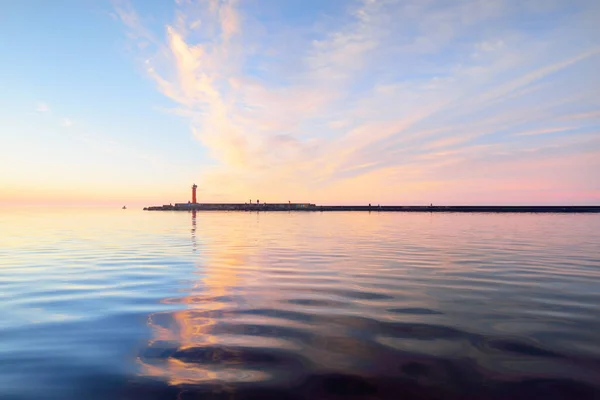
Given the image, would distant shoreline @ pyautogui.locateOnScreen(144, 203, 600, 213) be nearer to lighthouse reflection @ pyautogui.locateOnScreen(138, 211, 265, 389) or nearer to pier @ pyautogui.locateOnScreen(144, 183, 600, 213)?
pier @ pyautogui.locateOnScreen(144, 183, 600, 213)

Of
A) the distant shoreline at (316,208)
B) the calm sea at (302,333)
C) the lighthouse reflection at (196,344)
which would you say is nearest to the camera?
the calm sea at (302,333)

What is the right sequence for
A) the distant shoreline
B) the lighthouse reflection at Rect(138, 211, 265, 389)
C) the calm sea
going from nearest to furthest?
1. the calm sea
2. the lighthouse reflection at Rect(138, 211, 265, 389)
3. the distant shoreline

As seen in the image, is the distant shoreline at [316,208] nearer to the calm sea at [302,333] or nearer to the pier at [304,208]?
the pier at [304,208]

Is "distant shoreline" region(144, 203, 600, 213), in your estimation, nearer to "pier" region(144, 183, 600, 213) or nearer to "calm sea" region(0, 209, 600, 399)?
"pier" region(144, 183, 600, 213)

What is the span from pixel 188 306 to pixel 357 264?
7.19 metres

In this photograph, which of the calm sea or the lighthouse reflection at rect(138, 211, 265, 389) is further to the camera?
the lighthouse reflection at rect(138, 211, 265, 389)

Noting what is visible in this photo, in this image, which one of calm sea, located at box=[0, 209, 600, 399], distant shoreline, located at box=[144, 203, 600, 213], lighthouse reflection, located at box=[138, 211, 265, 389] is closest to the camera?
calm sea, located at box=[0, 209, 600, 399]

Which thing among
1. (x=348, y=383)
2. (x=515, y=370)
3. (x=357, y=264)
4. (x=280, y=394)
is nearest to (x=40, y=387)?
(x=280, y=394)

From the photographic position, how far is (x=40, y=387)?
407cm

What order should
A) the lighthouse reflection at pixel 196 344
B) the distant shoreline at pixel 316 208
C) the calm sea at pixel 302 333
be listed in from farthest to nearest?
the distant shoreline at pixel 316 208
the lighthouse reflection at pixel 196 344
the calm sea at pixel 302 333

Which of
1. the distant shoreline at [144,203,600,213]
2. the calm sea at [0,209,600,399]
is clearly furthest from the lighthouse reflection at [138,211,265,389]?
the distant shoreline at [144,203,600,213]

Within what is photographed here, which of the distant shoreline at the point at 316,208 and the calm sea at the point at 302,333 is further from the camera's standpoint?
the distant shoreline at the point at 316,208

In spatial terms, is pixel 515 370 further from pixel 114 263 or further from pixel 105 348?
pixel 114 263


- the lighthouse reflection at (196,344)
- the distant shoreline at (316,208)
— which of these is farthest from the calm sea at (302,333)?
the distant shoreline at (316,208)
